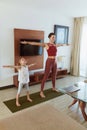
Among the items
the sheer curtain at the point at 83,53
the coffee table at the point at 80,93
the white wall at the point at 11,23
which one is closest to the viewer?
the coffee table at the point at 80,93

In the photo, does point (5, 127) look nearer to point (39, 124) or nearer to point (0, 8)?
point (39, 124)

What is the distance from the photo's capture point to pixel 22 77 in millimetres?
2664

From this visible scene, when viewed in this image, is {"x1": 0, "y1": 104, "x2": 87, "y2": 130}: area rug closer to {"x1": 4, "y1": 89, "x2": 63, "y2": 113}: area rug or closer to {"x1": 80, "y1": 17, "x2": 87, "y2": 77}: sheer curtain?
{"x1": 4, "y1": 89, "x2": 63, "y2": 113}: area rug

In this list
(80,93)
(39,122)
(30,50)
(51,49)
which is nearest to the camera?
(39,122)

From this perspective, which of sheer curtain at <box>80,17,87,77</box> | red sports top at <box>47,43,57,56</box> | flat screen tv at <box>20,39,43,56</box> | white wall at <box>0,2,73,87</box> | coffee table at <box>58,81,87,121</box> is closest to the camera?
coffee table at <box>58,81,87,121</box>

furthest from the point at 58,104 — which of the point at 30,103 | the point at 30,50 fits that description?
the point at 30,50

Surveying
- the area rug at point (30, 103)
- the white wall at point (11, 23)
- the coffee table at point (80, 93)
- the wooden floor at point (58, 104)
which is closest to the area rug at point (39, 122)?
the coffee table at point (80, 93)

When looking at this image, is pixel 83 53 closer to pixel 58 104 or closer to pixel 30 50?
pixel 30 50

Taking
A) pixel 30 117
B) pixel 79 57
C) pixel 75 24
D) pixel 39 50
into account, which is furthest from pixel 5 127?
pixel 75 24

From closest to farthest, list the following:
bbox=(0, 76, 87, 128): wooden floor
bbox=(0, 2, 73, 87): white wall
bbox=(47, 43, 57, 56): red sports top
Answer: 1. bbox=(0, 76, 87, 128): wooden floor
2. bbox=(47, 43, 57, 56): red sports top
3. bbox=(0, 2, 73, 87): white wall

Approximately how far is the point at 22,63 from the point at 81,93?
4.12ft

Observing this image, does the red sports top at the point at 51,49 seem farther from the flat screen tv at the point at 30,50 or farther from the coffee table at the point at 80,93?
the coffee table at the point at 80,93

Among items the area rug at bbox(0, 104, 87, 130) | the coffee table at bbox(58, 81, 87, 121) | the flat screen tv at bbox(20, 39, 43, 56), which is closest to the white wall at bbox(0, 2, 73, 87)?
the flat screen tv at bbox(20, 39, 43, 56)

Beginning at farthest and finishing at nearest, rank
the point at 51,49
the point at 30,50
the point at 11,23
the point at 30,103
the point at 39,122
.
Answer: the point at 30,50 < the point at 11,23 < the point at 51,49 < the point at 30,103 < the point at 39,122
